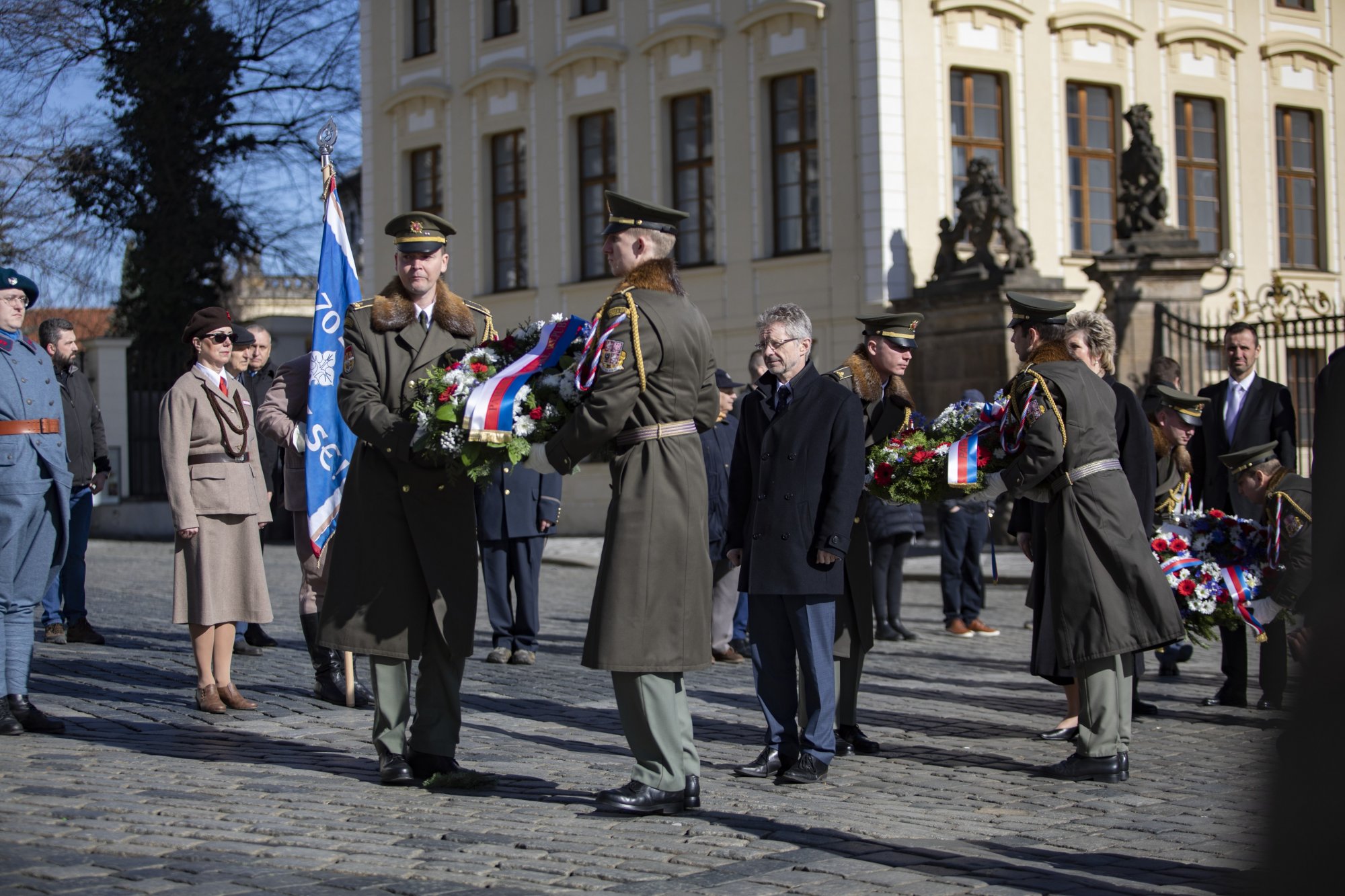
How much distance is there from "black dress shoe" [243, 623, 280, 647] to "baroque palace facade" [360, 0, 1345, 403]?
552 inches

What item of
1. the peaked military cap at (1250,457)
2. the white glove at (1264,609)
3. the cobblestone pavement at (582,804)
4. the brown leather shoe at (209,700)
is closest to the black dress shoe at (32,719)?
the cobblestone pavement at (582,804)

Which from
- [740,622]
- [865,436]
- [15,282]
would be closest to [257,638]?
[740,622]

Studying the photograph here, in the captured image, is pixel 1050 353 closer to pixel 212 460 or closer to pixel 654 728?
pixel 654 728

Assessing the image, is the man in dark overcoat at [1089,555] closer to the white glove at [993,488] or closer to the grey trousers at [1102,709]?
the grey trousers at [1102,709]

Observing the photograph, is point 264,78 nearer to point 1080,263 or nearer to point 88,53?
point 88,53

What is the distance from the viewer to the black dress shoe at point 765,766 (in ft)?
21.2

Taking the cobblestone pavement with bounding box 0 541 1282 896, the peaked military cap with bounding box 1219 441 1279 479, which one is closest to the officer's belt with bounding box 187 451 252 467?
the cobblestone pavement with bounding box 0 541 1282 896

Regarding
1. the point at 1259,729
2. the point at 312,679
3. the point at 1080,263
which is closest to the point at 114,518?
the point at 1080,263

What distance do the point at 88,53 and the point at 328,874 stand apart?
24877mm

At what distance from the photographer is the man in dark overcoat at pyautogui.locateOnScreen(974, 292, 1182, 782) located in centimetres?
641

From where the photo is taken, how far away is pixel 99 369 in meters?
25.3

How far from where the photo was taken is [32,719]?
23.8ft

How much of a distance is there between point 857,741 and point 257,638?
5.22 meters

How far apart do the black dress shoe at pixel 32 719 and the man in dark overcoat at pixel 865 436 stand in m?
3.58
